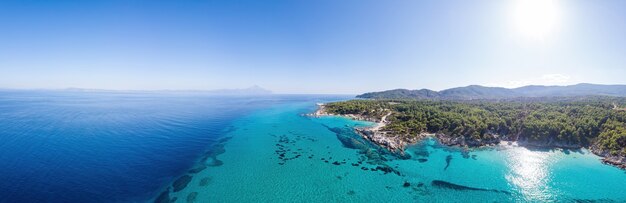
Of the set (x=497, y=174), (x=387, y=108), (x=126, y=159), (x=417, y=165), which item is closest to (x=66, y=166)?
(x=126, y=159)

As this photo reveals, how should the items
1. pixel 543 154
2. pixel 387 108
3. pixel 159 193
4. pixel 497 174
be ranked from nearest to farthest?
1. pixel 159 193
2. pixel 497 174
3. pixel 543 154
4. pixel 387 108

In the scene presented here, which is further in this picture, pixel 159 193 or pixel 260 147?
pixel 260 147

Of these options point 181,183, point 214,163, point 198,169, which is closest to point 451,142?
point 214,163

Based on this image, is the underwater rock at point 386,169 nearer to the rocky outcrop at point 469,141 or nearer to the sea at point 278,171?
the sea at point 278,171

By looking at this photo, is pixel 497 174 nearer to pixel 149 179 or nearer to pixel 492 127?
pixel 492 127

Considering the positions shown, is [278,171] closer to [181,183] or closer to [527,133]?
[181,183]

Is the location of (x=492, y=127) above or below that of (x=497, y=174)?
above
